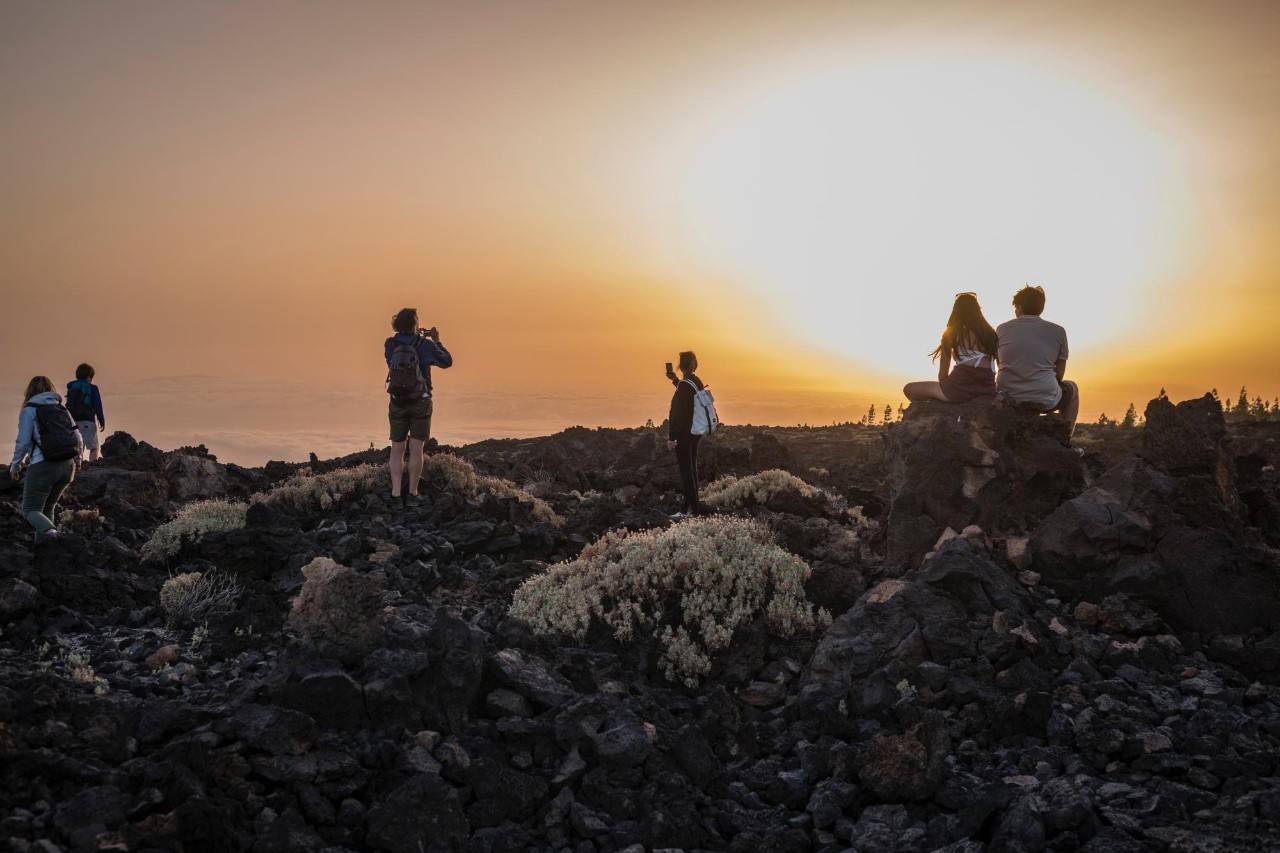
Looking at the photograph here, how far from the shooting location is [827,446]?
2877 centimetres

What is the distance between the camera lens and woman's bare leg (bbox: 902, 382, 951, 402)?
12.0 m

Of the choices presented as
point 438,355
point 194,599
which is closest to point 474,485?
point 438,355

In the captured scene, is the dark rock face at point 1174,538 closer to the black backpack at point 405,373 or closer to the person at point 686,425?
the person at point 686,425

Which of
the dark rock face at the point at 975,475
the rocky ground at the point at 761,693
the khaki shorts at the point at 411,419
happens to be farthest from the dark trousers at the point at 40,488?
the dark rock face at the point at 975,475

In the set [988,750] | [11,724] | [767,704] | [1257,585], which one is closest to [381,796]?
[11,724]

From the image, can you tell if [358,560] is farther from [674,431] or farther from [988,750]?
[988,750]

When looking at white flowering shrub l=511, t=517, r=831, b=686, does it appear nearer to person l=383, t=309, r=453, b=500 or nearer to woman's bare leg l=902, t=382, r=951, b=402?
woman's bare leg l=902, t=382, r=951, b=402

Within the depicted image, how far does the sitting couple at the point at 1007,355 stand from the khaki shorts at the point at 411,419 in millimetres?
8140

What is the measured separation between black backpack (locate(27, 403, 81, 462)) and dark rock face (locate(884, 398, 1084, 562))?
38.2 ft

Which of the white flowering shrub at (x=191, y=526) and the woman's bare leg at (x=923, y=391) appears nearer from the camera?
the woman's bare leg at (x=923, y=391)

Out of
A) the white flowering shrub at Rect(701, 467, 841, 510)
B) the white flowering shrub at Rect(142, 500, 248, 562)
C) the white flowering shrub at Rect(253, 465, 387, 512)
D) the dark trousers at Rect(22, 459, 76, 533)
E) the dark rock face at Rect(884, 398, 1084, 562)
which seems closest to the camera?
the dark rock face at Rect(884, 398, 1084, 562)

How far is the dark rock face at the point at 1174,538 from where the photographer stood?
910cm

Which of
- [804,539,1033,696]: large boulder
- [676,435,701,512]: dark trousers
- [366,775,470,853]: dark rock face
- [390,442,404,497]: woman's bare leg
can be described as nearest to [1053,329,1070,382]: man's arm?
[804,539,1033,696]: large boulder

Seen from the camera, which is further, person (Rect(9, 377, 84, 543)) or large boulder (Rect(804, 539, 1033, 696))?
person (Rect(9, 377, 84, 543))
